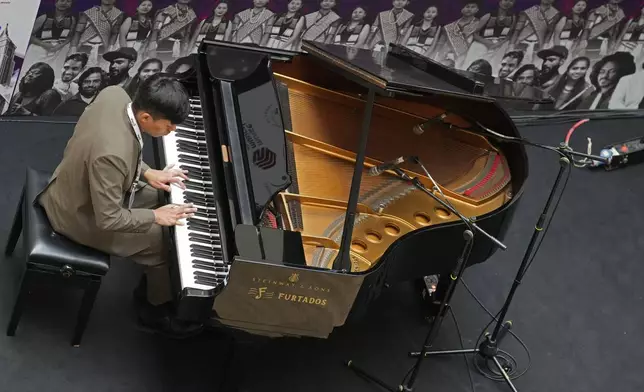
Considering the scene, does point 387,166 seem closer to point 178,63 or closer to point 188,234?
point 188,234

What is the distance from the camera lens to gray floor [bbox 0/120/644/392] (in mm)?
4094

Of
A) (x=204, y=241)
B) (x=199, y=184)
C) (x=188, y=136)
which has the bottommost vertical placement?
(x=204, y=241)

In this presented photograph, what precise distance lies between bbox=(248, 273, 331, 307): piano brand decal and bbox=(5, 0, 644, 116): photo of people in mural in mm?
1965

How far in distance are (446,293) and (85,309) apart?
1598mm

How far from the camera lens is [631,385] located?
454cm

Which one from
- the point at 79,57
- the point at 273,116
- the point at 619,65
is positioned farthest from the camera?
the point at 619,65

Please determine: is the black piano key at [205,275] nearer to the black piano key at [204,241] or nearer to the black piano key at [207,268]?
the black piano key at [207,268]

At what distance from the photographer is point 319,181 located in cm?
407

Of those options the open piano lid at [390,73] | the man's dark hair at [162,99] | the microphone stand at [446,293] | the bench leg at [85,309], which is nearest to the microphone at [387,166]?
the microphone stand at [446,293]

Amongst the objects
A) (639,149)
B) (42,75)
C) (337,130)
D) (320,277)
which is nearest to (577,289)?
(639,149)

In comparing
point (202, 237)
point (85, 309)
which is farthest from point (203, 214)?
point (85, 309)

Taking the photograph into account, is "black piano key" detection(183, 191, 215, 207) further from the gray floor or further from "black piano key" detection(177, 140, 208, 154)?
the gray floor

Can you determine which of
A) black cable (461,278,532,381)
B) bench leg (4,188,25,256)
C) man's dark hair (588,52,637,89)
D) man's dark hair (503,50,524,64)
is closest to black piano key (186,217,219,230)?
bench leg (4,188,25,256)

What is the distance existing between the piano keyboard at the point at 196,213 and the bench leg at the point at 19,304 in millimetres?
724
